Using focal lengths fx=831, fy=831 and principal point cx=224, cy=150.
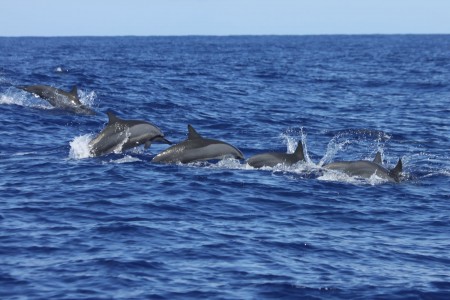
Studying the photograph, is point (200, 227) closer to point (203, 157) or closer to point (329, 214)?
point (329, 214)

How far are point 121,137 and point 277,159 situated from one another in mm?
4136

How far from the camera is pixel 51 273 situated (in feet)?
39.6

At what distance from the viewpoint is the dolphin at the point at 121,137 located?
21766 mm

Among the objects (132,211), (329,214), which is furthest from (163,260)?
(329,214)

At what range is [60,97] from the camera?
3058 cm

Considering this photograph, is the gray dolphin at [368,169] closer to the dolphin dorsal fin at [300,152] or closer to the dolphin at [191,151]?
the dolphin dorsal fin at [300,152]

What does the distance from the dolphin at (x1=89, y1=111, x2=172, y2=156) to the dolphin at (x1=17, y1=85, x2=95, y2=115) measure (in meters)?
8.34

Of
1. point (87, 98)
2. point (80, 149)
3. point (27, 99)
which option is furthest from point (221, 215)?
point (87, 98)

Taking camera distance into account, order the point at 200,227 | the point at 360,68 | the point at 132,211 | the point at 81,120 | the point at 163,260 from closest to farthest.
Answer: the point at 163,260
the point at 200,227
the point at 132,211
the point at 81,120
the point at 360,68

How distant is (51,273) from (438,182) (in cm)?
1136

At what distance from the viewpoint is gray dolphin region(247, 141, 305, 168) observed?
2091 cm

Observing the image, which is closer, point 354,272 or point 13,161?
point 354,272

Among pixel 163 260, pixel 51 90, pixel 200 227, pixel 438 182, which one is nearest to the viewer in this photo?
pixel 163 260

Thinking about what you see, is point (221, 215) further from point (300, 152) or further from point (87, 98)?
point (87, 98)
